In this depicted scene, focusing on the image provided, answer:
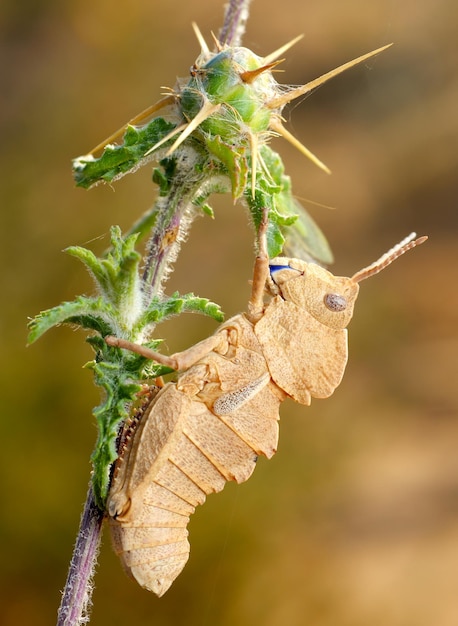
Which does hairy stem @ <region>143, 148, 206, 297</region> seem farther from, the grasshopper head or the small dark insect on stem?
the small dark insect on stem

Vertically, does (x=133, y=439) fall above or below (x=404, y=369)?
above

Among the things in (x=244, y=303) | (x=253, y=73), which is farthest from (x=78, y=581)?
(x=244, y=303)

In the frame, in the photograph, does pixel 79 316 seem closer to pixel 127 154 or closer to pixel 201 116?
pixel 127 154

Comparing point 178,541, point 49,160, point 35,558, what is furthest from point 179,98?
point 49,160

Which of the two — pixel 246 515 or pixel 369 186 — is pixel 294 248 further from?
pixel 369 186

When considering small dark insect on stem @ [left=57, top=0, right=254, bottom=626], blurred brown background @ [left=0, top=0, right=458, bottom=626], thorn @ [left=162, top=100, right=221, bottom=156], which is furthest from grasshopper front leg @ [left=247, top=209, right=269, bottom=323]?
blurred brown background @ [left=0, top=0, right=458, bottom=626]

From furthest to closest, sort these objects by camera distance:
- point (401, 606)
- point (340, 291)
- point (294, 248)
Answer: point (401, 606)
point (294, 248)
point (340, 291)
